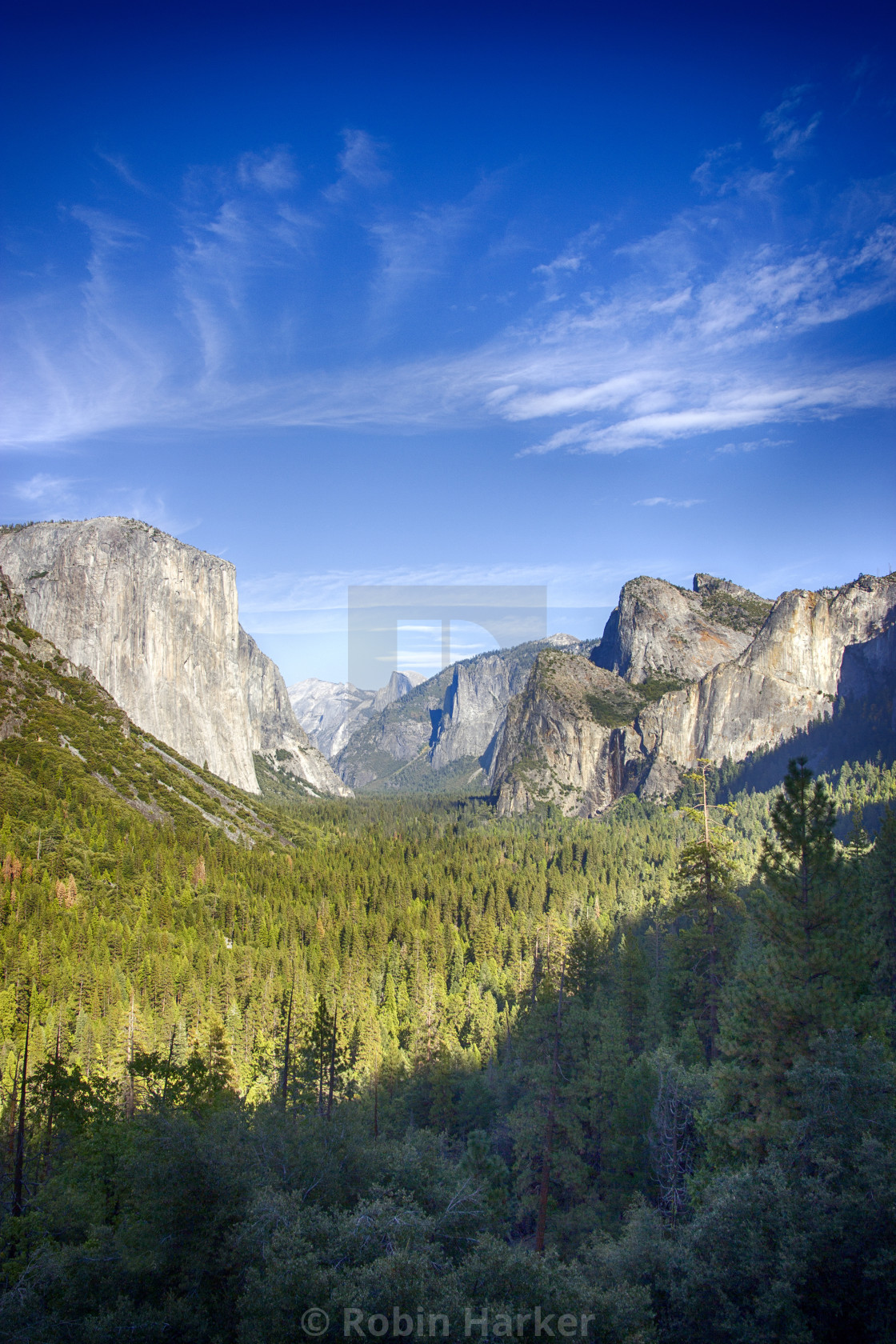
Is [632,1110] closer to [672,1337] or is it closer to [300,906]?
[672,1337]

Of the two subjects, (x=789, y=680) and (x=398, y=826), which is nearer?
(x=398, y=826)

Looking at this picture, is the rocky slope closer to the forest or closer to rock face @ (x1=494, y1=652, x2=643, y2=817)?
the forest

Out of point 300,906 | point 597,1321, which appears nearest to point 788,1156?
Result: point 597,1321

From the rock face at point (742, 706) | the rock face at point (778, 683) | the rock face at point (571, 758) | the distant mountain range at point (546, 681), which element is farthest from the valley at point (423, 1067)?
the rock face at point (571, 758)

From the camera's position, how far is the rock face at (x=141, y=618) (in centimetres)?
14875

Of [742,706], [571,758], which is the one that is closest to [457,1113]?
[571,758]

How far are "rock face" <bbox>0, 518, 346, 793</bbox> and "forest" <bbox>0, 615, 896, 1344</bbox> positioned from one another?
282ft

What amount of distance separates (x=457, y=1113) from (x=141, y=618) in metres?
144

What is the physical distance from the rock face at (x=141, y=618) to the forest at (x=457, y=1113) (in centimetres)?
8605

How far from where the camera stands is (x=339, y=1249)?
1398 cm

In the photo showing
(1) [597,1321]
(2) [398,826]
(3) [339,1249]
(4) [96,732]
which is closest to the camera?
(1) [597,1321]

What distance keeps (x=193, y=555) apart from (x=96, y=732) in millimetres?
82800

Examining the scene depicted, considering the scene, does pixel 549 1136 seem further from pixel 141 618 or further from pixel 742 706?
pixel 742 706

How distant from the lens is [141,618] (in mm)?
157875
